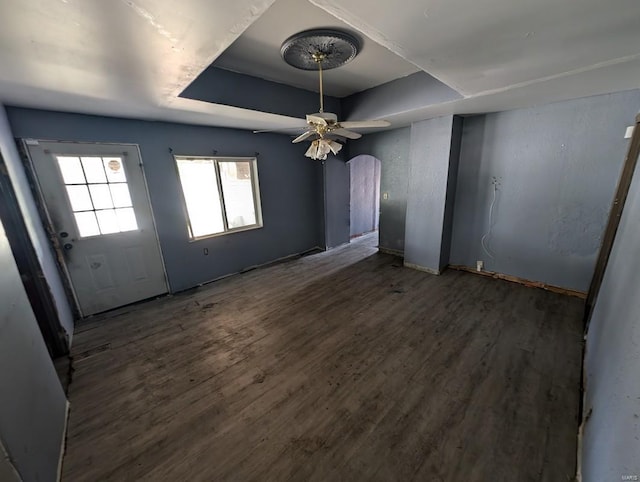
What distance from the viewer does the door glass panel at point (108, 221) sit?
294cm

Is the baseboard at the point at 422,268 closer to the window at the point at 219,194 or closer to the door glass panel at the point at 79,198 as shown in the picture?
the window at the point at 219,194

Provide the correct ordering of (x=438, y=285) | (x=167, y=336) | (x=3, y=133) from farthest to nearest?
(x=438, y=285) → (x=167, y=336) → (x=3, y=133)

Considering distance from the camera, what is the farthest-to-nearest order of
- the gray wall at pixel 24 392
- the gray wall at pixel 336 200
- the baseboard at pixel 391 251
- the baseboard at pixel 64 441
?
the gray wall at pixel 336 200
the baseboard at pixel 391 251
the baseboard at pixel 64 441
the gray wall at pixel 24 392

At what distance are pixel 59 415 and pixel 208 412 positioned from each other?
946 mm

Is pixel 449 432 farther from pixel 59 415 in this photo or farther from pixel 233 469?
pixel 59 415

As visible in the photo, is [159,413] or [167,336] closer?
[159,413]

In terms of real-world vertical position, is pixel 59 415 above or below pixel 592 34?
below

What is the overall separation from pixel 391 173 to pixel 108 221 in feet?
14.6

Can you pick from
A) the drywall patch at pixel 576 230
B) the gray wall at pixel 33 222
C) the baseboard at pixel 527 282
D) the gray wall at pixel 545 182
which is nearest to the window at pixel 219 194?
the gray wall at pixel 33 222

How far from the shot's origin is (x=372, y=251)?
16.7 ft

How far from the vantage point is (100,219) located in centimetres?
293

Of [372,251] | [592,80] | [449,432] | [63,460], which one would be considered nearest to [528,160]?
[592,80]

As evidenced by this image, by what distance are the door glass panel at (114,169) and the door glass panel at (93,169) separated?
0.15ft

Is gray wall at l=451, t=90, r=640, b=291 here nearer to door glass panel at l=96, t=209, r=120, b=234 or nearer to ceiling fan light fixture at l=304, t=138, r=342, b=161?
ceiling fan light fixture at l=304, t=138, r=342, b=161
